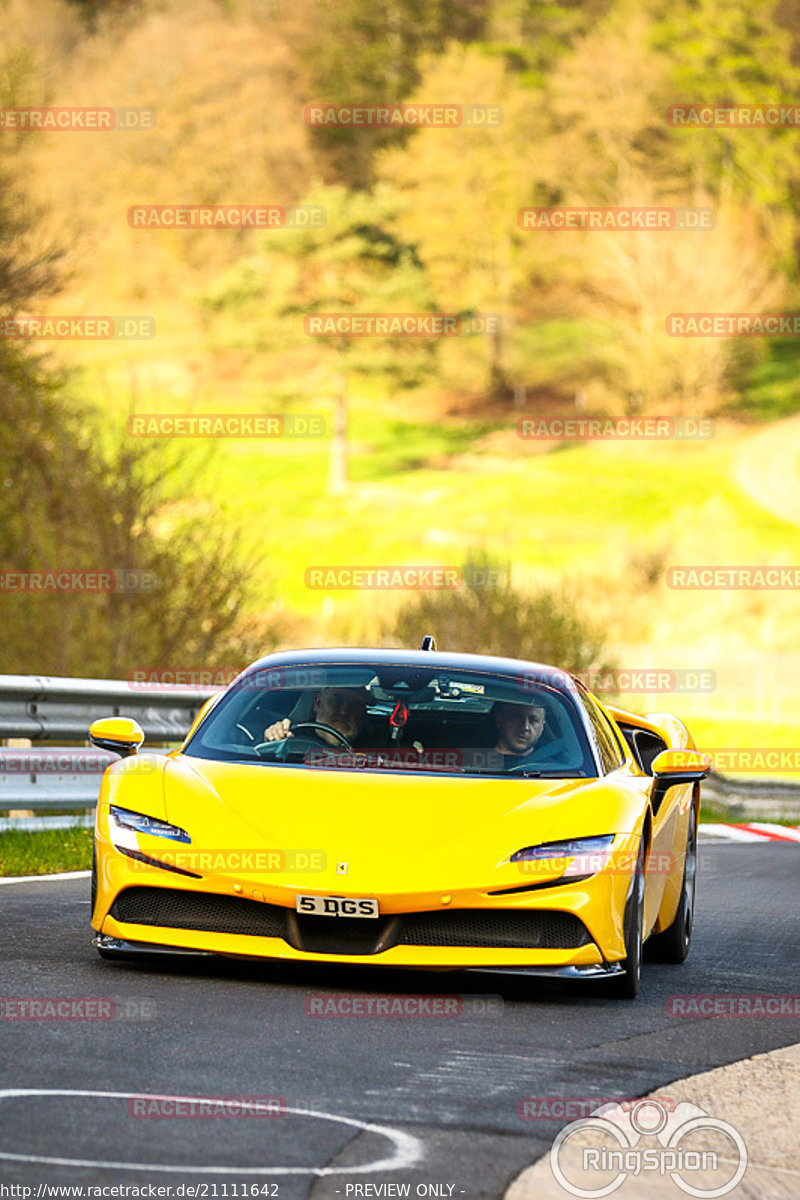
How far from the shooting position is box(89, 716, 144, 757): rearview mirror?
8023 mm

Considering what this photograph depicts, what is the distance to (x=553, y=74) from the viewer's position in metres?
123

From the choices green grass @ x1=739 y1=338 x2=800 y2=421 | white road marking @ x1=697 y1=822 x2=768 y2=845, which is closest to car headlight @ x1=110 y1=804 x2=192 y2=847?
white road marking @ x1=697 y1=822 x2=768 y2=845

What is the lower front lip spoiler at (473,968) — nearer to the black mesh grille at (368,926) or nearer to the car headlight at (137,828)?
the black mesh grille at (368,926)

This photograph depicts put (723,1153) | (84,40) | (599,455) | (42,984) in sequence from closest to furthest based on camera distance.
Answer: (723,1153) → (42,984) → (599,455) → (84,40)

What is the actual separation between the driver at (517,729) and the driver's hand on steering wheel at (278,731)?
824mm

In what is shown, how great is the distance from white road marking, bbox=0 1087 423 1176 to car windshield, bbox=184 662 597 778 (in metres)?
2.72

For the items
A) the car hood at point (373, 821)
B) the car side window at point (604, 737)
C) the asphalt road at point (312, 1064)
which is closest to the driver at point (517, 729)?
the car side window at point (604, 737)

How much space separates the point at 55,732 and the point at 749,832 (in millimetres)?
9472

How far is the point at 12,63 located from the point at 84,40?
416 ft

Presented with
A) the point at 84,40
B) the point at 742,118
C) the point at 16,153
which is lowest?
the point at 16,153

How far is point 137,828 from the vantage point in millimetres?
7270

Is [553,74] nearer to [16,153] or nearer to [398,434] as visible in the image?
[398,434]

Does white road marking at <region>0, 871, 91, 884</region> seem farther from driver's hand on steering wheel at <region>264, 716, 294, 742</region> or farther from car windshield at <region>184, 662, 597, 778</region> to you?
driver's hand on steering wheel at <region>264, 716, 294, 742</region>

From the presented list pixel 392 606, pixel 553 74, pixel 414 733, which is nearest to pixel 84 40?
pixel 553 74
